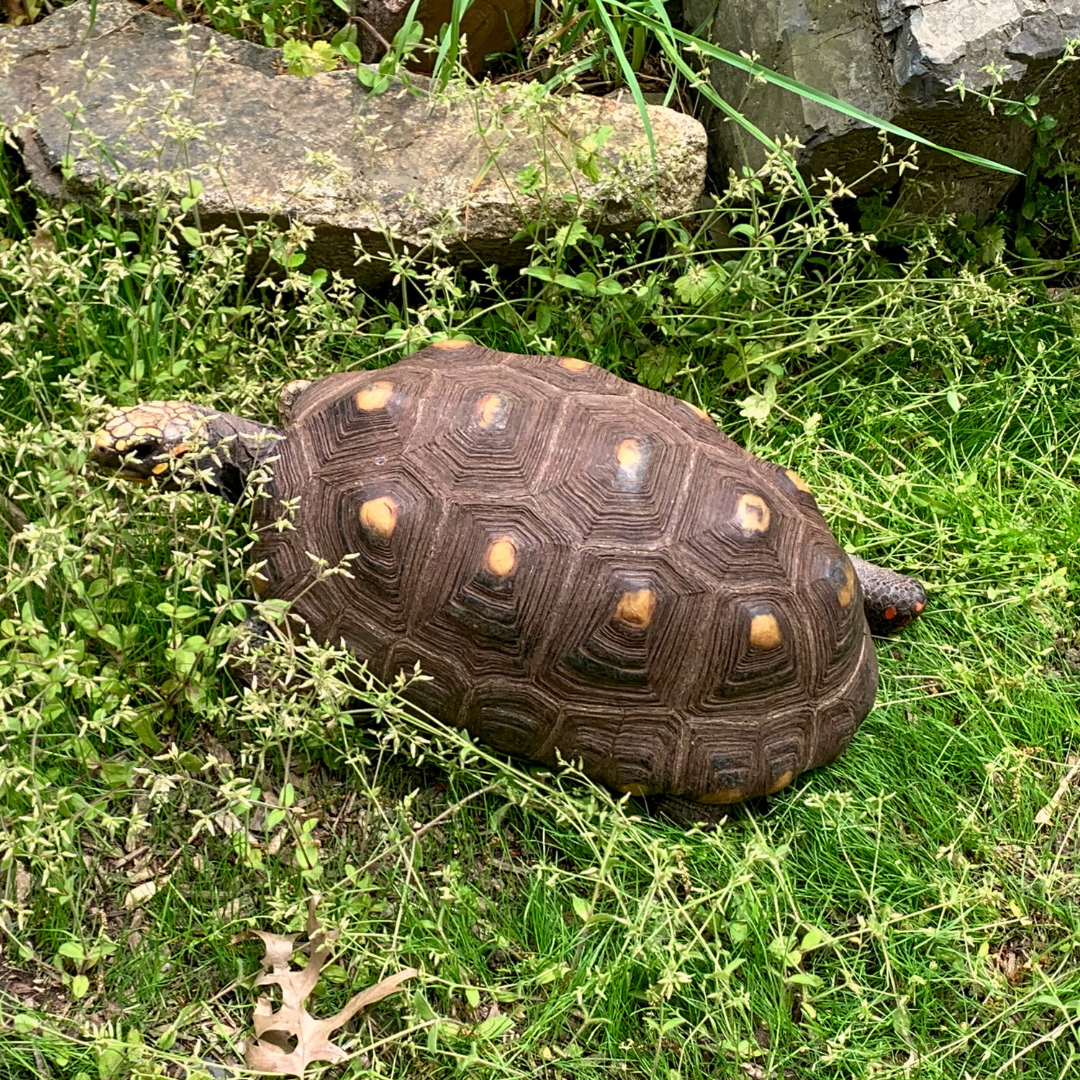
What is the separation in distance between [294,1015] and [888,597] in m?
1.99

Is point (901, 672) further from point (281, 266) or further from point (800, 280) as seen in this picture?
point (281, 266)

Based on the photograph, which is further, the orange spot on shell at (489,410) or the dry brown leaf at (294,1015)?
the orange spot on shell at (489,410)

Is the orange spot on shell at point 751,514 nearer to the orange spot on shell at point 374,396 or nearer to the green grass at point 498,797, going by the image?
the green grass at point 498,797

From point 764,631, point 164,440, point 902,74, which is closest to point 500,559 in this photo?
point 764,631

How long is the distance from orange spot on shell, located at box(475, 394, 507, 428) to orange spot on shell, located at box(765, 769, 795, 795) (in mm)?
1189

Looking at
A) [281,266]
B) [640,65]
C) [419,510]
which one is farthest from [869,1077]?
[640,65]

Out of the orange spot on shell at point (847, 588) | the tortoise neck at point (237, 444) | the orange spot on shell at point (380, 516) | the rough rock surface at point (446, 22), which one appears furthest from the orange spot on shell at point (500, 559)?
the rough rock surface at point (446, 22)

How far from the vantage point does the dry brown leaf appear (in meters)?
2.41

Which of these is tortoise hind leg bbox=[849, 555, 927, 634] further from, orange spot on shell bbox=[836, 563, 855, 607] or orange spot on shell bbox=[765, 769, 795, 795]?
orange spot on shell bbox=[765, 769, 795, 795]

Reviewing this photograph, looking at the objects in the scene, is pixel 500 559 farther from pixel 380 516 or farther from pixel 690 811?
pixel 690 811

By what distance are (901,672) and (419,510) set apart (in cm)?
159

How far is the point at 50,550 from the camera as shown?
2.32 metres

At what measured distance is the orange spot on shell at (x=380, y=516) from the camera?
2.70m


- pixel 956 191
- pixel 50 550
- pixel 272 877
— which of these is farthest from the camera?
pixel 956 191
